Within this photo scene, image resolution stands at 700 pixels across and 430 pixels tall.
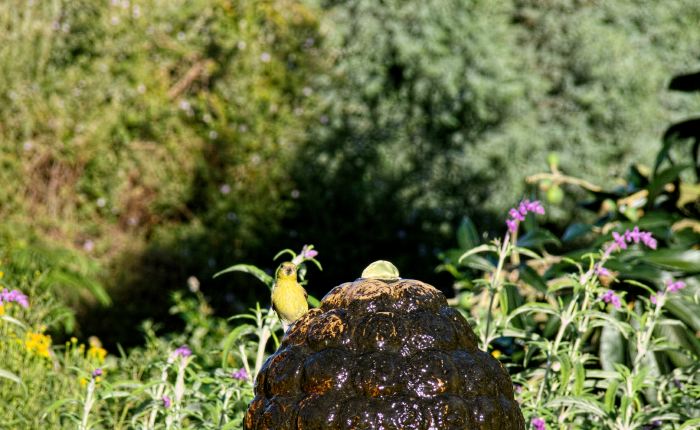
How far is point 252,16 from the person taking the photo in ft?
32.0

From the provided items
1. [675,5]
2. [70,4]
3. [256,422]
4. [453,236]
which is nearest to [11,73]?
[70,4]

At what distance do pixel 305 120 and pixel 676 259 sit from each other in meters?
5.86

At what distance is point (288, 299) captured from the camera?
2.45m

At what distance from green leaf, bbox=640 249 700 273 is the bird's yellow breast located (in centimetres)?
200

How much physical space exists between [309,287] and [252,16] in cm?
271

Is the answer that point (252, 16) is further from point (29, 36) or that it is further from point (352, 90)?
point (29, 36)

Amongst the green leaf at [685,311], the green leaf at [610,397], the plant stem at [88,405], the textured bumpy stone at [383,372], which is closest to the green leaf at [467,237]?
the green leaf at [685,311]

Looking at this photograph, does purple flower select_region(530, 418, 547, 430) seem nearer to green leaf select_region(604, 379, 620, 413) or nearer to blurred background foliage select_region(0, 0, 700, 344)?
green leaf select_region(604, 379, 620, 413)

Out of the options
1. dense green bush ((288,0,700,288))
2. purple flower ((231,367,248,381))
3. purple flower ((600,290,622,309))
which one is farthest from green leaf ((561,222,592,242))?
dense green bush ((288,0,700,288))

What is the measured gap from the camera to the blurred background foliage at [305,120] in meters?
8.82

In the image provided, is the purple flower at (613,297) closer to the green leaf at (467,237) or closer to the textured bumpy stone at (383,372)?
the textured bumpy stone at (383,372)

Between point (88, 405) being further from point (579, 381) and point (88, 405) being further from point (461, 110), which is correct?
point (461, 110)

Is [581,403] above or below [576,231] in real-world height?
below

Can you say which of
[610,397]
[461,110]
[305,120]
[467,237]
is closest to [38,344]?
[467,237]
